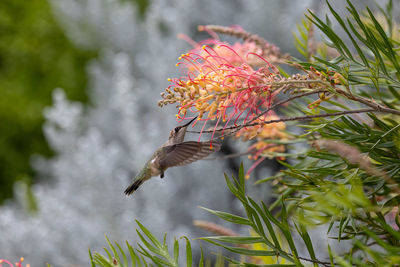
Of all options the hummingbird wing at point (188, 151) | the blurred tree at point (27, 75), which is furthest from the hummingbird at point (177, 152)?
the blurred tree at point (27, 75)

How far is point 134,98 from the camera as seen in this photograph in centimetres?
193

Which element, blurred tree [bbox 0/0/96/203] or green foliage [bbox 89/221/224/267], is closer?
green foliage [bbox 89/221/224/267]

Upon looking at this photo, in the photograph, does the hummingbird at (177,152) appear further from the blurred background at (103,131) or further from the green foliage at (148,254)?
the blurred background at (103,131)

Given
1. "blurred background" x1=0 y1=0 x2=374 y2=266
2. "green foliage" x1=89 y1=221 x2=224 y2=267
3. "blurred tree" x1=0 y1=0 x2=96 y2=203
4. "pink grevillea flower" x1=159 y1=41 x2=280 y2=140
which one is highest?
"blurred tree" x1=0 y1=0 x2=96 y2=203

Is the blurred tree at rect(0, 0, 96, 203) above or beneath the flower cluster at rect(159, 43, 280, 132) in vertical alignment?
above

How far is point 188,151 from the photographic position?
18.6 inches

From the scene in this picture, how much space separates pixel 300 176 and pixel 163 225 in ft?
4.20

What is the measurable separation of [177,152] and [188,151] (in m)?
0.02

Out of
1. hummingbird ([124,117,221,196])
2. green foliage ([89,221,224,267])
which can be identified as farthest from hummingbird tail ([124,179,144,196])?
green foliage ([89,221,224,267])

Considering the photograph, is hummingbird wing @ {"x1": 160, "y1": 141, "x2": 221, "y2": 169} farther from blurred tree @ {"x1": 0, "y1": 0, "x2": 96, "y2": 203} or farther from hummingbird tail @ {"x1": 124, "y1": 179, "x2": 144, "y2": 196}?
blurred tree @ {"x1": 0, "y1": 0, "x2": 96, "y2": 203}

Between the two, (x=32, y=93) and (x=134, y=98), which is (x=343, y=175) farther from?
(x=32, y=93)

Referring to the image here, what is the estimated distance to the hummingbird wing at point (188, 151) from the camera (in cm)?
45

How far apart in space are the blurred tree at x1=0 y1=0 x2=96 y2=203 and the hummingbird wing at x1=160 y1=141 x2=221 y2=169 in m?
2.39

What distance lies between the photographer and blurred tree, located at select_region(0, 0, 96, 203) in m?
2.85
